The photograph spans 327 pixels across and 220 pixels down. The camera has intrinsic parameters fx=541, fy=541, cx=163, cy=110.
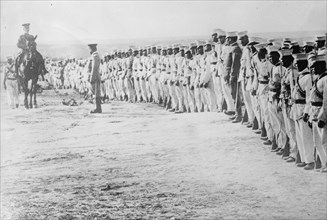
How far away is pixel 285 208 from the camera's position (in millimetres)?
4941

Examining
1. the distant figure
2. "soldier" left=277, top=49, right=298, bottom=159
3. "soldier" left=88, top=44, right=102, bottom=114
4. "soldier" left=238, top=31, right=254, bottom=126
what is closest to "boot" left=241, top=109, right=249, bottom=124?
"soldier" left=238, top=31, right=254, bottom=126

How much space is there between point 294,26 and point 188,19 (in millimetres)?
1209

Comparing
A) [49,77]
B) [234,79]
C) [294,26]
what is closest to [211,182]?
[234,79]

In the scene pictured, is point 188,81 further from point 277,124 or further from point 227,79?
point 277,124

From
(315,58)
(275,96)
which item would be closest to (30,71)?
(275,96)

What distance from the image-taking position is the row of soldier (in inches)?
199

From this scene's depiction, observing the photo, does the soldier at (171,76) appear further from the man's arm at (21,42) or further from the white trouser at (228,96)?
the man's arm at (21,42)

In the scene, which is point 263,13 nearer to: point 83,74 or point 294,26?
point 294,26

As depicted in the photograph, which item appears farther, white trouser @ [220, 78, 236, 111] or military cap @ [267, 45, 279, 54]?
white trouser @ [220, 78, 236, 111]

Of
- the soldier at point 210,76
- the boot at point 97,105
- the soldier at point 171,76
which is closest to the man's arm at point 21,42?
the boot at point 97,105

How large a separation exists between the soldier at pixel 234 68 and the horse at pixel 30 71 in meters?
2.32

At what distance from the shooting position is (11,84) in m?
6.86

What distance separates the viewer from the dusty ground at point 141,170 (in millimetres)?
5012

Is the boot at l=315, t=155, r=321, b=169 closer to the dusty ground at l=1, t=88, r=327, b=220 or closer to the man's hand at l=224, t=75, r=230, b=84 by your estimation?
the dusty ground at l=1, t=88, r=327, b=220
